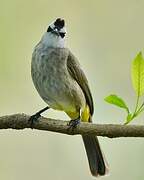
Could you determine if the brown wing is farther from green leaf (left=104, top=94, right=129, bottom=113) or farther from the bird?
green leaf (left=104, top=94, right=129, bottom=113)

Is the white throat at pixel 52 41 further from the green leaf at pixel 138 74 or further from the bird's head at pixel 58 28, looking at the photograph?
the green leaf at pixel 138 74

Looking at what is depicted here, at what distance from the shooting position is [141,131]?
1447 mm

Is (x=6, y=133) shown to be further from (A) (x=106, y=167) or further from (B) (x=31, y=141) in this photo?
(A) (x=106, y=167)

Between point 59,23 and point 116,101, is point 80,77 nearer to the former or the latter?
point 59,23

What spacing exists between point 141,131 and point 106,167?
1.09 m

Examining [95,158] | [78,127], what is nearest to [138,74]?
[78,127]

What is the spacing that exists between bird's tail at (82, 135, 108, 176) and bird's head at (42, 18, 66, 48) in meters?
0.39

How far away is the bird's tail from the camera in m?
2.52

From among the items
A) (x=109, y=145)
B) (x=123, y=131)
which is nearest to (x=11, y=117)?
(x=123, y=131)

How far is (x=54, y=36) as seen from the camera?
2475mm

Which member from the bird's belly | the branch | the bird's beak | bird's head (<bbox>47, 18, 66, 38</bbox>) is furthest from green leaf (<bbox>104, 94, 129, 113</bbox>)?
the bird's belly

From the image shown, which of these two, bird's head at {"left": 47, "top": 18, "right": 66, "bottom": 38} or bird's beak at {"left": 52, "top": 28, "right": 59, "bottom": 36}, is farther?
bird's beak at {"left": 52, "top": 28, "right": 59, "bottom": 36}

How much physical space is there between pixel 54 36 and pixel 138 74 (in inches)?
40.8

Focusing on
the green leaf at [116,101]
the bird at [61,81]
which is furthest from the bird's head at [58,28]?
the green leaf at [116,101]
